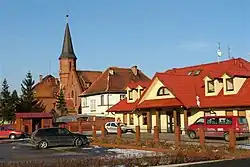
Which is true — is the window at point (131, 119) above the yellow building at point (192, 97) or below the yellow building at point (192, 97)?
below

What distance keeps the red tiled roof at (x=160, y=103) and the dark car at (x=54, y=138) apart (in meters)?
13.4

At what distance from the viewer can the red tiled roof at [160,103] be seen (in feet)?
139

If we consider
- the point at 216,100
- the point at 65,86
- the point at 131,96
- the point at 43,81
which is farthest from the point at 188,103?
the point at 43,81

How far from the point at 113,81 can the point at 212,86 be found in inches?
1297

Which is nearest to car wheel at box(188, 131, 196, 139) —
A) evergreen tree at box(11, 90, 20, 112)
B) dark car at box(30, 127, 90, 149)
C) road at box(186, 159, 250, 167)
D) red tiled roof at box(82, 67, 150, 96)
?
dark car at box(30, 127, 90, 149)

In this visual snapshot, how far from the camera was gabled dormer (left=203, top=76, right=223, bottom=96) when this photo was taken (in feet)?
136

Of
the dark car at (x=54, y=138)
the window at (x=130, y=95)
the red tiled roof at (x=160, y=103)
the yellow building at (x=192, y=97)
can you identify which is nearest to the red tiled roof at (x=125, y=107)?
the yellow building at (x=192, y=97)

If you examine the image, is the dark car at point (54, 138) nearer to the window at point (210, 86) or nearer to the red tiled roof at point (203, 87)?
the red tiled roof at point (203, 87)

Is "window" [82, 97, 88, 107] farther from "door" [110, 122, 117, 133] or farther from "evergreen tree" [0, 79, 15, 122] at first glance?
"door" [110, 122, 117, 133]

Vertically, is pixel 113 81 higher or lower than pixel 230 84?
higher

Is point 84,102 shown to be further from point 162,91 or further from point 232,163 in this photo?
point 232,163

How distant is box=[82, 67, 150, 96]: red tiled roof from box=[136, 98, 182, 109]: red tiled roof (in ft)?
80.1

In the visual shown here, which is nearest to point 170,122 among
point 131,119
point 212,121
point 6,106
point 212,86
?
point 212,86

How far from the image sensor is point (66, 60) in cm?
9825
